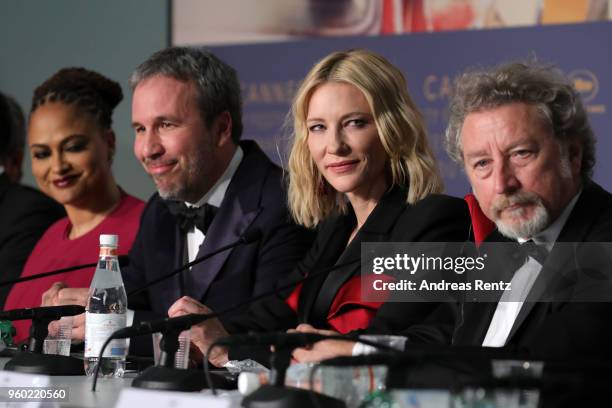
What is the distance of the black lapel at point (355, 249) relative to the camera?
2.61m

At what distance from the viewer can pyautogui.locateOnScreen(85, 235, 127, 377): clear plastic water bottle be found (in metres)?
2.31

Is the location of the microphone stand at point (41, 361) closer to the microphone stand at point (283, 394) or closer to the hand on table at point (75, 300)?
the hand on table at point (75, 300)

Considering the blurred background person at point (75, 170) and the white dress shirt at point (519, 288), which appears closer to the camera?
the white dress shirt at point (519, 288)

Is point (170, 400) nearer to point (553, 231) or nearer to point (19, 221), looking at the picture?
point (553, 231)

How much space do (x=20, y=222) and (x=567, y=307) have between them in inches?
108

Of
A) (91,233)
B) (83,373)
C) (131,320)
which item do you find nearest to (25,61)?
(91,233)

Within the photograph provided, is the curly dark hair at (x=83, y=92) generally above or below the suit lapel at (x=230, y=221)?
above

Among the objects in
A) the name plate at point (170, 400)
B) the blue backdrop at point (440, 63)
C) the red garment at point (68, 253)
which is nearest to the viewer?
the name plate at point (170, 400)

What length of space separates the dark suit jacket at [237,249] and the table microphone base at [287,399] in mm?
1333

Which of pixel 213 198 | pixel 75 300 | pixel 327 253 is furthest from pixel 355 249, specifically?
pixel 75 300

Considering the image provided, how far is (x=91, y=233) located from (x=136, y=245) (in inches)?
13.7

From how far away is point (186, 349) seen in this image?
2.30 meters

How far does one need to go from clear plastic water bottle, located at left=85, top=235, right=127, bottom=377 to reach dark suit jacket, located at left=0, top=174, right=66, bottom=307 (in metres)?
1.61

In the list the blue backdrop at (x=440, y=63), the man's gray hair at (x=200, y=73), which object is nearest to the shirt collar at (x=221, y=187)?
the man's gray hair at (x=200, y=73)
